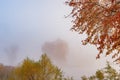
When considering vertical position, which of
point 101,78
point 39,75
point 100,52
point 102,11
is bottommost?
point 100,52

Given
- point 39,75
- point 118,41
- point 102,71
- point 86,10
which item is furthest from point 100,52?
point 39,75

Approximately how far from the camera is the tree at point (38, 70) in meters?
46.1

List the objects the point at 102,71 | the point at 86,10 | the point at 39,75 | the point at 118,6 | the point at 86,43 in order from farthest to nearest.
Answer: the point at 39,75 → the point at 102,71 → the point at 86,43 → the point at 86,10 → the point at 118,6

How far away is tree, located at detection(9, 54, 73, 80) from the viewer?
46.1 meters

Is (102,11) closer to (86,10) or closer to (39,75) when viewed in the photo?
(86,10)

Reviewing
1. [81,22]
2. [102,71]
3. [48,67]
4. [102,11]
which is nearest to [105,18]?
[102,11]

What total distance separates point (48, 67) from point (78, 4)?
102 ft

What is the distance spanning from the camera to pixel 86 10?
15.7 metres

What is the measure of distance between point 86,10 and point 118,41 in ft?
6.64

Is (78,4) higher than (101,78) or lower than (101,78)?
lower

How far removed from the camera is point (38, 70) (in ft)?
153

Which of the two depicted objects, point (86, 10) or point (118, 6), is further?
point (86, 10)

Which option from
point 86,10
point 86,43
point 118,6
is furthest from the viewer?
point 86,43

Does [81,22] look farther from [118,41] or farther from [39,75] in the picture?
[39,75]
